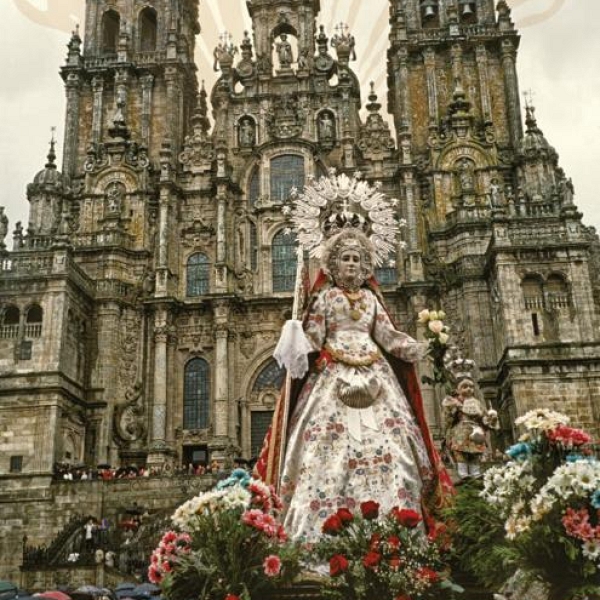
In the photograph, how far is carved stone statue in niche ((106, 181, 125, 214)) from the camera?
1221 inches

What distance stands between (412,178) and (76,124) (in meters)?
14.2

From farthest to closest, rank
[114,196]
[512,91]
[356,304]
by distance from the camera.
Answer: [512,91]
[114,196]
[356,304]

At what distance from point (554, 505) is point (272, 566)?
2041 mm

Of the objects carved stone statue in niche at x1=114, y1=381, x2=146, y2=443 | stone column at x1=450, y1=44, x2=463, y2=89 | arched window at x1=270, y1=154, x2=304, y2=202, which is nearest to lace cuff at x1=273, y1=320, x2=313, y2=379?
carved stone statue in niche at x1=114, y1=381, x2=146, y2=443

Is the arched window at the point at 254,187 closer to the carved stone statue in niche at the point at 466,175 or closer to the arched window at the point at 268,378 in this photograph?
the arched window at the point at 268,378

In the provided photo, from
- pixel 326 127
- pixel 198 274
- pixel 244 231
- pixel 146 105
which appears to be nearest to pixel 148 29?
pixel 146 105

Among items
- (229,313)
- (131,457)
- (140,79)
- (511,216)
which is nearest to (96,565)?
(131,457)

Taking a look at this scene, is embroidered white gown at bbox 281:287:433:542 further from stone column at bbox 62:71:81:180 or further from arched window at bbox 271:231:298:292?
stone column at bbox 62:71:81:180

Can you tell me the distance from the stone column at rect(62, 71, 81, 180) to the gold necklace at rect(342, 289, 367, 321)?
2575 centimetres

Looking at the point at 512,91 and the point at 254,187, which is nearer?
the point at 512,91

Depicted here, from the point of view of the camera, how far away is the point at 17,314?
2636cm

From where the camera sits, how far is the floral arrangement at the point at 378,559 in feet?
18.2

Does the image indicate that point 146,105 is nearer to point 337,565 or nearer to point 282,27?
point 282,27

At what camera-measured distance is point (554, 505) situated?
5.23 metres
